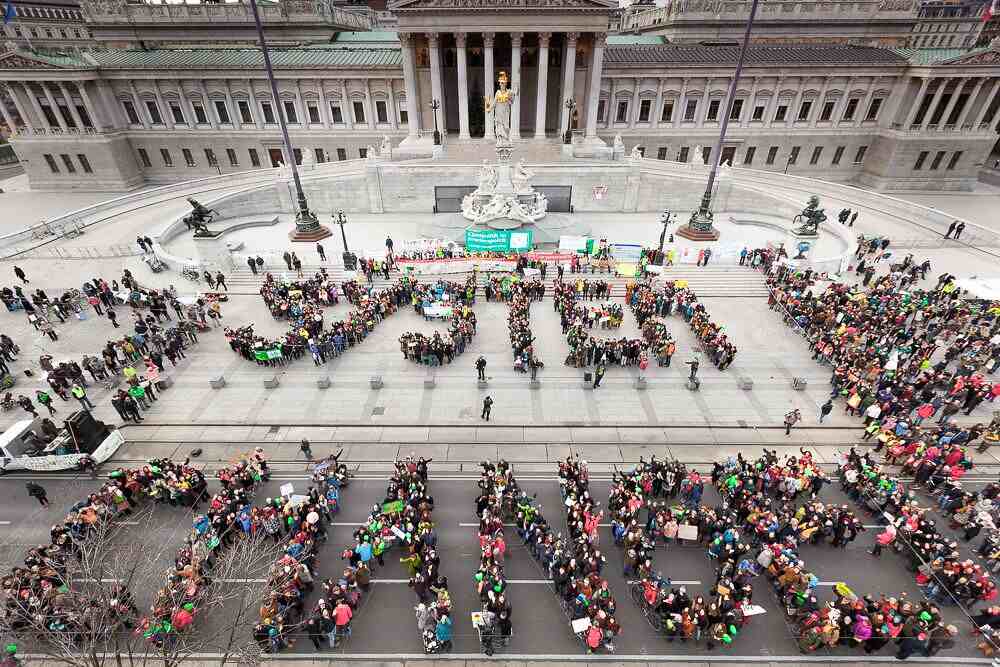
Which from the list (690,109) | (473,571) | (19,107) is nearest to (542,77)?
(690,109)

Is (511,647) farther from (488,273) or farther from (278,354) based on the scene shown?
(488,273)

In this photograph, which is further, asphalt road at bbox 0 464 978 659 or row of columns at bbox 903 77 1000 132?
row of columns at bbox 903 77 1000 132

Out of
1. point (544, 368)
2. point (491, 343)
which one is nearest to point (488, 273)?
point (491, 343)

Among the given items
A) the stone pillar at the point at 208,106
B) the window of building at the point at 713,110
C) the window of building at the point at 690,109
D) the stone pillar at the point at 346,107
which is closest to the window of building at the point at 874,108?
the window of building at the point at 713,110

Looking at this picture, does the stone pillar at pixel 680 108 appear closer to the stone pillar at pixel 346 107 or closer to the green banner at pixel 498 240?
the green banner at pixel 498 240

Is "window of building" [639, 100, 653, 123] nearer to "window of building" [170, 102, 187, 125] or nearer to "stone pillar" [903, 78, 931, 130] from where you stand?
"stone pillar" [903, 78, 931, 130]

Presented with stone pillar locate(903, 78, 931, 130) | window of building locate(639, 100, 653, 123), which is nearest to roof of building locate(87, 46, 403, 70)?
window of building locate(639, 100, 653, 123)

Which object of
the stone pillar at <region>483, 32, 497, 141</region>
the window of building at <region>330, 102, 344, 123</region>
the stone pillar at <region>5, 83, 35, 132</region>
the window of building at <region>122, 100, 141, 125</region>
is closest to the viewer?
the stone pillar at <region>483, 32, 497, 141</region>
